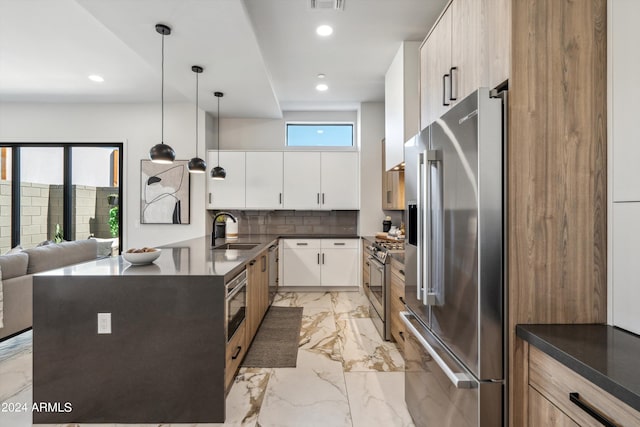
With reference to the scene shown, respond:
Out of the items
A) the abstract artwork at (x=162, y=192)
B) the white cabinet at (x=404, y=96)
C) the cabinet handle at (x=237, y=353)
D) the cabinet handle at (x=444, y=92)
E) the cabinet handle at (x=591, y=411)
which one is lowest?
the cabinet handle at (x=237, y=353)

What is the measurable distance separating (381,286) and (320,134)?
320cm

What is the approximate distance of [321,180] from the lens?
5156 millimetres

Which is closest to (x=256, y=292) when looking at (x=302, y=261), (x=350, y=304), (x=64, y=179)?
(x=350, y=304)

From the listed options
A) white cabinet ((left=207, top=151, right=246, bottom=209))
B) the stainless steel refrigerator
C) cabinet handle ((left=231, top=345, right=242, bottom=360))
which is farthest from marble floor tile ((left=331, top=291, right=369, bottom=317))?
the stainless steel refrigerator

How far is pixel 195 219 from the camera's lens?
5.04 meters

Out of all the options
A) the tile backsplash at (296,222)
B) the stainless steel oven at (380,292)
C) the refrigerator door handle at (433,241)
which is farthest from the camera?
the tile backsplash at (296,222)

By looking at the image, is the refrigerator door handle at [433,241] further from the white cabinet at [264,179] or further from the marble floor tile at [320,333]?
the white cabinet at [264,179]

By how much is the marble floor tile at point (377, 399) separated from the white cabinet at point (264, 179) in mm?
3165

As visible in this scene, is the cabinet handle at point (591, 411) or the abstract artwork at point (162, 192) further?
the abstract artwork at point (162, 192)

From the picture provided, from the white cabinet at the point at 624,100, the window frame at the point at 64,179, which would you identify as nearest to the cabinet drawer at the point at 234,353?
the white cabinet at the point at 624,100

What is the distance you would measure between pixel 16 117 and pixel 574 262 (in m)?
6.80

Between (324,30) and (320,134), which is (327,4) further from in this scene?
(320,134)

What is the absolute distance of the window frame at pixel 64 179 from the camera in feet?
16.4

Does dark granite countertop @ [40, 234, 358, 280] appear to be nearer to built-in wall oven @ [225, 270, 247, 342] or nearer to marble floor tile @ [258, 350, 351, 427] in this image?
built-in wall oven @ [225, 270, 247, 342]
